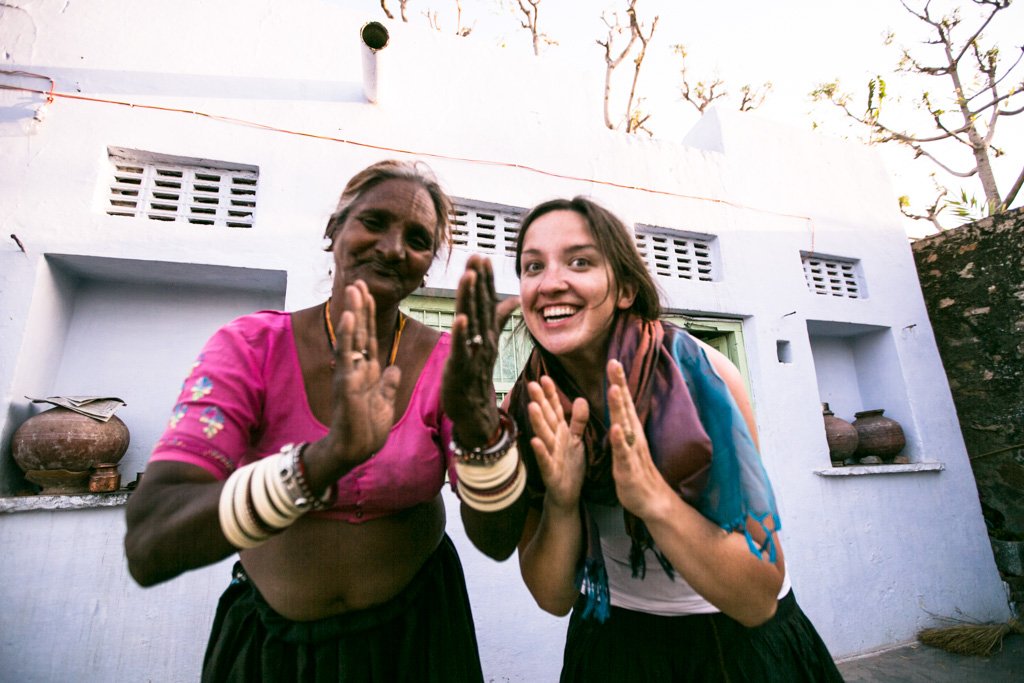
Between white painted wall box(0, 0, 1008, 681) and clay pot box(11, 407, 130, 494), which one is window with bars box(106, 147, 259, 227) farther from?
clay pot box(11, 407, 130, 494)

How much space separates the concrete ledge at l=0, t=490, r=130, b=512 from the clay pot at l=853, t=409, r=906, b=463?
5899 mm

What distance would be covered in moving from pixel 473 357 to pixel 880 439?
5237 millimetres

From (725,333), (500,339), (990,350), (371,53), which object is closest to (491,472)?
(500,339)

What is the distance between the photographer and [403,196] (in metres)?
1.36

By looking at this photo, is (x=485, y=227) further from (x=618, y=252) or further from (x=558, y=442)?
(x=558, y=442)

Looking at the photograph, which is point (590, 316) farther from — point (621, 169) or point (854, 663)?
point (854, 663)

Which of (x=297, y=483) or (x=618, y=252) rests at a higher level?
(x=618, y=252)

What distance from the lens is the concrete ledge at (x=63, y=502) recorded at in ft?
8.37

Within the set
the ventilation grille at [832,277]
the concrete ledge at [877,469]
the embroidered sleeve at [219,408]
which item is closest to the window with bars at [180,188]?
the embroidered sleeve at [219,408]

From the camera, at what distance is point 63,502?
2.62 metres

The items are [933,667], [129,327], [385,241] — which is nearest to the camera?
[385,241]

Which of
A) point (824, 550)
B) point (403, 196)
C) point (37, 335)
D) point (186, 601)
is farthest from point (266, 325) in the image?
point (824, 550)

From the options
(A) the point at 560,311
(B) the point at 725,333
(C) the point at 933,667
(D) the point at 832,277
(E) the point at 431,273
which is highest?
(D) the point at 832,277

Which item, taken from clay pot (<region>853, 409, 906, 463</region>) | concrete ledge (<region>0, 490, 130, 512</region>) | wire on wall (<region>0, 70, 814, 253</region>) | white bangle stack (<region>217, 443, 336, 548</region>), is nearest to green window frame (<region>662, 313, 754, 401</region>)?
wire on wall (<region>0, 70, 814, 253</region>)
